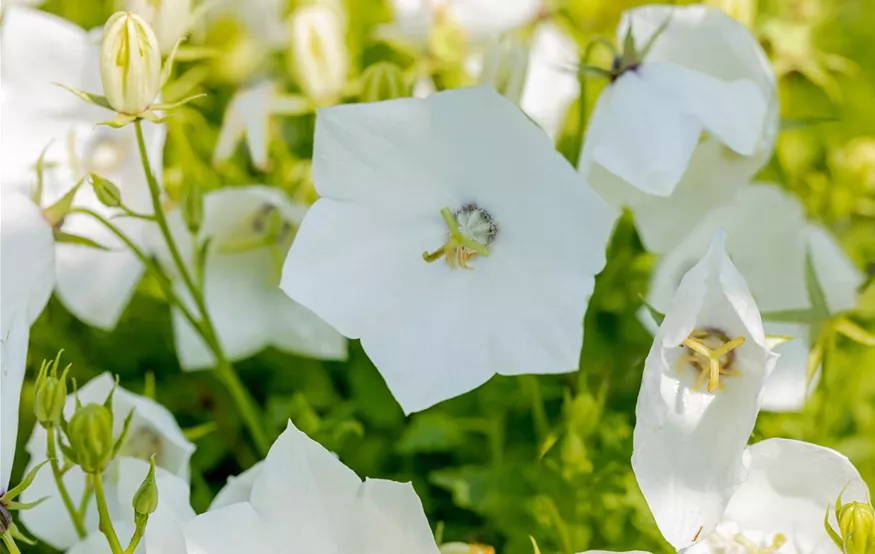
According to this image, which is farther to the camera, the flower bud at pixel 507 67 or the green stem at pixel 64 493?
the flower bud at pixel 507 67

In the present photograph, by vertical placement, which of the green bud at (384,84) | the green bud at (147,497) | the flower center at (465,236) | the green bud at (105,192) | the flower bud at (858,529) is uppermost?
the green bud at (384,84)

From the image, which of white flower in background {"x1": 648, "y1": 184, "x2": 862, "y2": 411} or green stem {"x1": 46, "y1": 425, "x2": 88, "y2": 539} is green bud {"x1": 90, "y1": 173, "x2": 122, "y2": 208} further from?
white flower in background {"x1": 648, "y1": 184, "x2": 862, "y2": 411}

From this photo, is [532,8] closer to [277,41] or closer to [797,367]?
[277,41]

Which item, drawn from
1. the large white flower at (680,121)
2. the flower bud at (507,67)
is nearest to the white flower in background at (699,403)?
the large white flower at (680,121)

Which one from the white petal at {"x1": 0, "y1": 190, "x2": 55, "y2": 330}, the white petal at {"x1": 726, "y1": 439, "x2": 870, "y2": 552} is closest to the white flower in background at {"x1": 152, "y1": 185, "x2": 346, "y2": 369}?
the white petal at {"x1": 0, "y1": 190, "x2": 55, "y2": 330}

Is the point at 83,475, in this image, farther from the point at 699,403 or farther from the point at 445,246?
the point at 699,403

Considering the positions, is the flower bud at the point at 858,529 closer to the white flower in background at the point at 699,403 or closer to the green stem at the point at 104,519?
the white flower in background at the point at 699,403

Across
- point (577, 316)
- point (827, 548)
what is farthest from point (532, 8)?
point (827, 548)

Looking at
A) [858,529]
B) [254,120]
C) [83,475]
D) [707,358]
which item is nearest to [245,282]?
[254,120]
